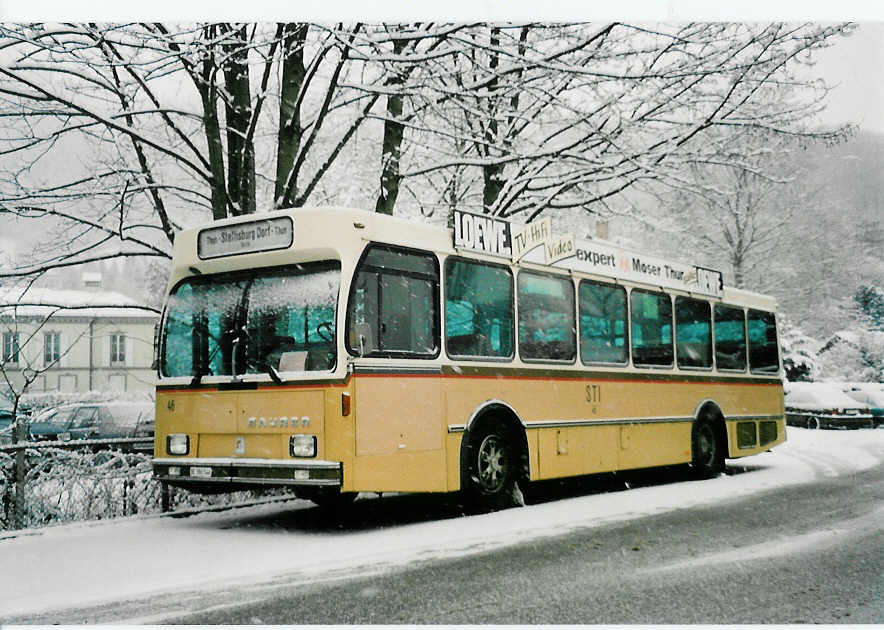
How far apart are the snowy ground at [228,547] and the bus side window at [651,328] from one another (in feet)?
5.87

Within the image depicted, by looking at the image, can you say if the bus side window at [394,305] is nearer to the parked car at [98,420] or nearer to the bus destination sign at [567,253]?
the bus destination sign at [567,253]

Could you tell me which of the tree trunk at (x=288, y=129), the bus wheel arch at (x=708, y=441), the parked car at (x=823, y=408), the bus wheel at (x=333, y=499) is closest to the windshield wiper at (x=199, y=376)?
the bus wheel at (x=333, y=499)

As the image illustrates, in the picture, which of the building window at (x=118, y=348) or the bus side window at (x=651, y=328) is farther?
the building window at (x=118, y=348)

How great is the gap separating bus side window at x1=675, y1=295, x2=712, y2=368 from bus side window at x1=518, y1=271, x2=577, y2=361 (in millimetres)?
2573

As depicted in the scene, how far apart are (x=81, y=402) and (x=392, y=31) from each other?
5972 millimetres

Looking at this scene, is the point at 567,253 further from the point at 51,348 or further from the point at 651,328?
the point at 51,348

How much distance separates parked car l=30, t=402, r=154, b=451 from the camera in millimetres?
11047

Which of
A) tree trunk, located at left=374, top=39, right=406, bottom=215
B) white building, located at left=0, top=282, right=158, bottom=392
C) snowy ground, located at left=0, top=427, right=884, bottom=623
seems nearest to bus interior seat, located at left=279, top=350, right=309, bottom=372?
snowy ground, located at left=0, top=427, right=884, bottom=623

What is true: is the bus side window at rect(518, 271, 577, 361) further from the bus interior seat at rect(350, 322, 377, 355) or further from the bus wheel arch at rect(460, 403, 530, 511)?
the bus interior seat at rect(350, 322, 377, 355)

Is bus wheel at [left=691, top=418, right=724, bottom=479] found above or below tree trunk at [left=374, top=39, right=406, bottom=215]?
below

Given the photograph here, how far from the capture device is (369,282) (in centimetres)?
830

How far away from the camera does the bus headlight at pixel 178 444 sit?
28.6ft
